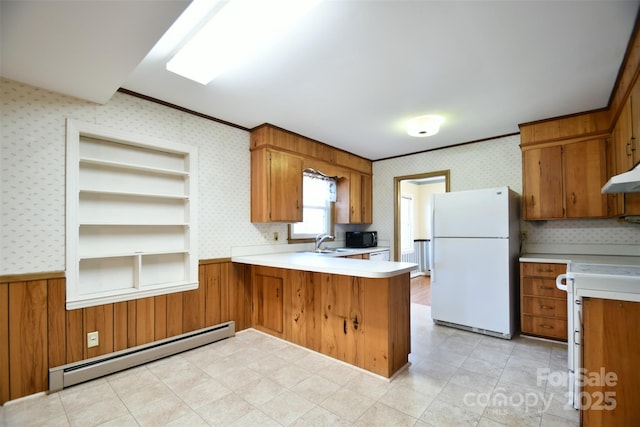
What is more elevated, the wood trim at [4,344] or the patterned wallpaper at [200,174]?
the patterned wallpaper at [200,174]

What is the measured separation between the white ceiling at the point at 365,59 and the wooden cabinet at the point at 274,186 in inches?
19.3

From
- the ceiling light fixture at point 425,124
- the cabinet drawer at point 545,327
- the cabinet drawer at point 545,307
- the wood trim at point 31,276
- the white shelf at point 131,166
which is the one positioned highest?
the ceiling light fixture at point 425,124

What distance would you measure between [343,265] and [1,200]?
242cm

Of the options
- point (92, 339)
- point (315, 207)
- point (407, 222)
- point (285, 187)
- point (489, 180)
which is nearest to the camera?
point (92, 339)

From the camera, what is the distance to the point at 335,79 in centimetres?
236

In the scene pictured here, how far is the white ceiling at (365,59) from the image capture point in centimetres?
154

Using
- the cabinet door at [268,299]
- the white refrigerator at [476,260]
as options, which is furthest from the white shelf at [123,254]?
the white refrigerator at [476,260]

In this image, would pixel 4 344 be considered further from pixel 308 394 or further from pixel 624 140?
pixel 624 140

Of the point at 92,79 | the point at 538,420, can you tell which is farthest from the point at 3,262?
the point at 538,420

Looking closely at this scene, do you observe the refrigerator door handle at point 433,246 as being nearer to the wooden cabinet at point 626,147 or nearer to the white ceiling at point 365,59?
the white ceiling at point 365,59

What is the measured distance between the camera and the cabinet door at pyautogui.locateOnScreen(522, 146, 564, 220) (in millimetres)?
3217

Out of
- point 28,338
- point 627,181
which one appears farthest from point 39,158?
point 627,181

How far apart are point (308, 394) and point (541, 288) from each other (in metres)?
2.68

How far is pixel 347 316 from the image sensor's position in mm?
2500
